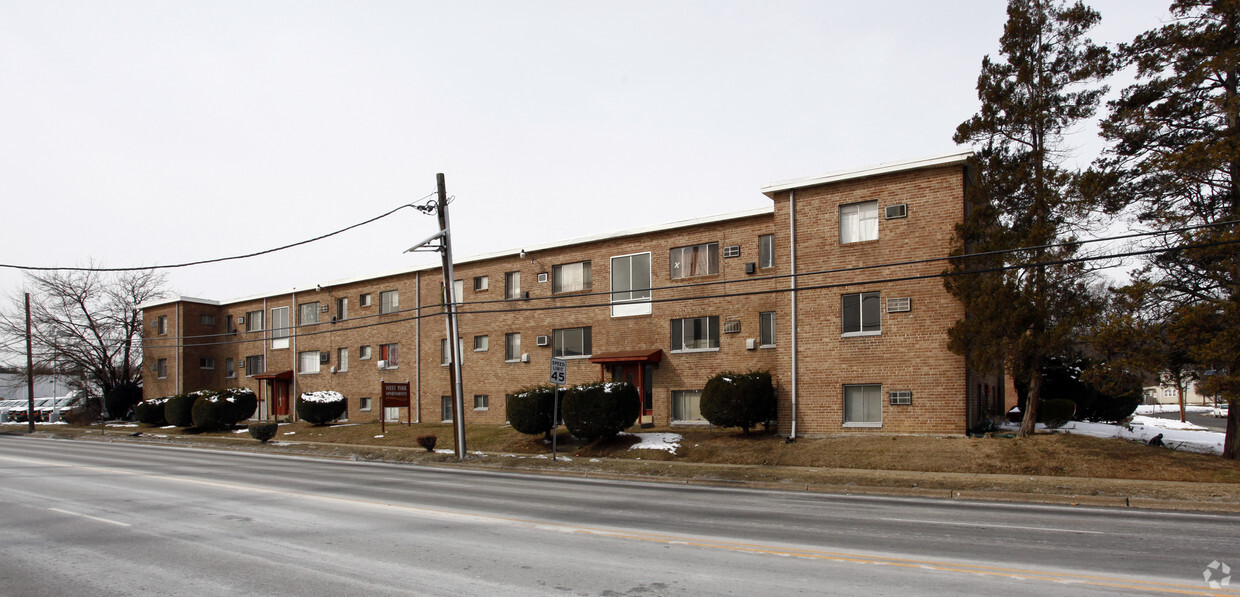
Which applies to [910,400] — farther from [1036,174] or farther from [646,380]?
[646,380]

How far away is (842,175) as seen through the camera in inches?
958

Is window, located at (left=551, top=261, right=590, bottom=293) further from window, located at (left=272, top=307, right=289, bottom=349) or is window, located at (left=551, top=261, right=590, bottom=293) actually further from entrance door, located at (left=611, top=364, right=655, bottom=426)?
window, located at (left=272, top=307, right=289, bottom=349)

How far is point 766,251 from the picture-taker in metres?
27.6

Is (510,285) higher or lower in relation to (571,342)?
higher

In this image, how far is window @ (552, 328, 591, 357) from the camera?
32562mm

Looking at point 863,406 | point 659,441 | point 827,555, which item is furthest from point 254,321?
point 827,555

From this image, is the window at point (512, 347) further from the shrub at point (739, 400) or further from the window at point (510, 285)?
the shrub at point (739, 400)

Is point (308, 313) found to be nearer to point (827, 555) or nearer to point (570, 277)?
point (570, 277)

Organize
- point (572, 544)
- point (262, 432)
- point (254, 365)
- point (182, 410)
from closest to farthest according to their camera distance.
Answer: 1. point (572, 544)
2. point (262, 432)
3. point (182, 410)
4. point (254, 365)

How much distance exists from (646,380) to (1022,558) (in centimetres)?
2177

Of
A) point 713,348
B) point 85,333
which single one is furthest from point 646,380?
point 85,333

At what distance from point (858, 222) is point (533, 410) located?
11.9 metres

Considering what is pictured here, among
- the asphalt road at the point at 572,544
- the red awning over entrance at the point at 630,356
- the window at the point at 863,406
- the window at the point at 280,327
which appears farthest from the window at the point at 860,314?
the window at the point at 280,327

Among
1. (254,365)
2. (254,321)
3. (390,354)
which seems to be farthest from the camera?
(254,321)
